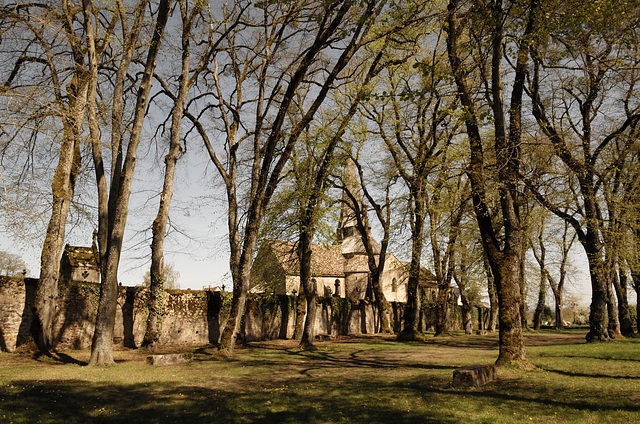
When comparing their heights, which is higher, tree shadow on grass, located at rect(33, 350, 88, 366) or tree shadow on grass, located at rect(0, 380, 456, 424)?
tree shadow on grass, located at rect(0, 380, 456, 424)

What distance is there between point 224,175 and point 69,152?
703 centimetres

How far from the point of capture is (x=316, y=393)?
985 cm

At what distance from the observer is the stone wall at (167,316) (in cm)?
1675

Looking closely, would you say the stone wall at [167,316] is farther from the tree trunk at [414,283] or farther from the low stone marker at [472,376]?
the low stone marker at [472,376]

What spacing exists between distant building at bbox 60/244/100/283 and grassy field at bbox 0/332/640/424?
706 cm

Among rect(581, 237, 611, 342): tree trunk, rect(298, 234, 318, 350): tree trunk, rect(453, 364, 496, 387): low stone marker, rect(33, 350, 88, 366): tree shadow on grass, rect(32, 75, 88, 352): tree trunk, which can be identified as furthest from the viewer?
rect(298, 234, 318, 350): tree trunk

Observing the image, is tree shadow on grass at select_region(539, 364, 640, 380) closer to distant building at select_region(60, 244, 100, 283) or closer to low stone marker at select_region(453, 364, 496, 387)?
low stone marker at select_region(453, 364, 496, 387)

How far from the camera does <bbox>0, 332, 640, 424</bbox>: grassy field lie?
7.51 meters

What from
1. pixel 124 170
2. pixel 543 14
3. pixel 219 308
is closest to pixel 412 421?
pixel 543 14

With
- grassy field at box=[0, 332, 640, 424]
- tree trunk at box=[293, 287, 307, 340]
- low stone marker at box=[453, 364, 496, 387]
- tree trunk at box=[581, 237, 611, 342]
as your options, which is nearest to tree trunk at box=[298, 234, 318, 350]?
grassy field at box=[0, 332, 640, 424]

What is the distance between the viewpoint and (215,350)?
17.4 m

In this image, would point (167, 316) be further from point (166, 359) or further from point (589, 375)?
point (589, 375)

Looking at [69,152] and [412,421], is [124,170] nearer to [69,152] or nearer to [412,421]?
[69,152]

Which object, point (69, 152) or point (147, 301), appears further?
point (147, 301)
